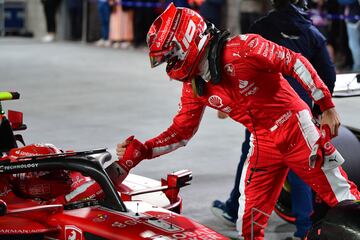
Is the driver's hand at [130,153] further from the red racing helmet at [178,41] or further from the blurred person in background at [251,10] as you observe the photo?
the blurred person in background at [251,10]

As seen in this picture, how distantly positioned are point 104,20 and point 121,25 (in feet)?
1.89

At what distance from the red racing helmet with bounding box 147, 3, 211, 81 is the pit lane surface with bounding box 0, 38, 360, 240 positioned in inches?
58.4

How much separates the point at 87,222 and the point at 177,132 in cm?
83

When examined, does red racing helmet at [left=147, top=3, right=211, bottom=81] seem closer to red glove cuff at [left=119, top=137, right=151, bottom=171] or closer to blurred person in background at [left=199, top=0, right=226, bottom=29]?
red glove cuff at [left=119, top=137, right=151, bottom=171]

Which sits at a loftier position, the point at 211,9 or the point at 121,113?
the point at 211,9

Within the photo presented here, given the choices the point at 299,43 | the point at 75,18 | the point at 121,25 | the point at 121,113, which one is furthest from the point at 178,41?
the point at 75,18

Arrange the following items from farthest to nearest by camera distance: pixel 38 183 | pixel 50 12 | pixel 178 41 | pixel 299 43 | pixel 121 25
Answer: pixel 50 12
pixel 121 25
pixel 299 43
pixel 38 183
pixel 178 41

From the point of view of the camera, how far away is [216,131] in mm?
9078

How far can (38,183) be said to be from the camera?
440 centimetres

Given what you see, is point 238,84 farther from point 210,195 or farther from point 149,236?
point 210,195

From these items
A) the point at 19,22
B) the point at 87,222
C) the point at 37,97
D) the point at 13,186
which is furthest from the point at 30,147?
the point at 19,22

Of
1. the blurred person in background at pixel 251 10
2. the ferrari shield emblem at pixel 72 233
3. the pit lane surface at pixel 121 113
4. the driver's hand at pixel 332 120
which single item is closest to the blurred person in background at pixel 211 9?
the blurred person in background at pixel 251 10

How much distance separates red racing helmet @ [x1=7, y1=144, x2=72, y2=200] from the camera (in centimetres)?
440

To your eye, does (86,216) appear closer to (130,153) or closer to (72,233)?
(72,233)
